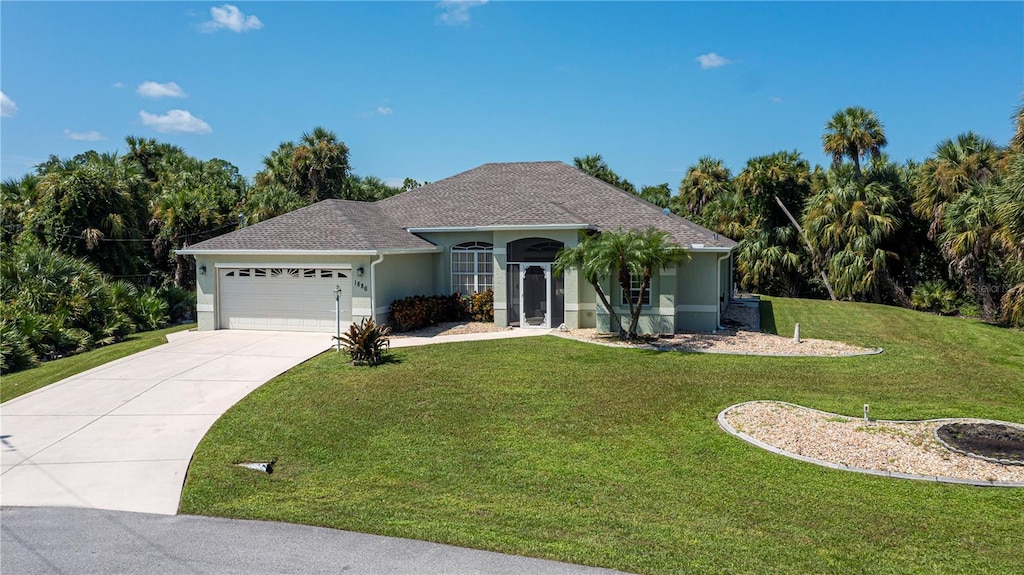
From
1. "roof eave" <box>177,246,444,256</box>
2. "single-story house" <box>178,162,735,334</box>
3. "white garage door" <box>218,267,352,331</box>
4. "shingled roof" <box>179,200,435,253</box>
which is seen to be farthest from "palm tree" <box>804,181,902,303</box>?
"white garage door" <box>218,267,352,331</box>

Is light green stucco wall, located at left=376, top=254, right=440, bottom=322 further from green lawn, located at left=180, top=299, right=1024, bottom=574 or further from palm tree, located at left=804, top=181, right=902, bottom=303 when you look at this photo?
palm tree, located at left=804, top=181, right=902, bottom=303

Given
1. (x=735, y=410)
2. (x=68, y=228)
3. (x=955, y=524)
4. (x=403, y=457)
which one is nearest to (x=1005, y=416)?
(x=735, y=410)

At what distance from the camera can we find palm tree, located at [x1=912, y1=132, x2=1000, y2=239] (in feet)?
86.7

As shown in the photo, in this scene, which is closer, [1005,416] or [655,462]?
[655,462]

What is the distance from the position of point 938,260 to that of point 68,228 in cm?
3989

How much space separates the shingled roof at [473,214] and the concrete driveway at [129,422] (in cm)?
381

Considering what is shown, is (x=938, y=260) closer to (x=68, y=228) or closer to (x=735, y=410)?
(x=735, y=410)

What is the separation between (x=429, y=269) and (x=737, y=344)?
418 inches

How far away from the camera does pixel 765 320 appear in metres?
22.9

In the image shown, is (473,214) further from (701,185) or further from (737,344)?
(701,185)

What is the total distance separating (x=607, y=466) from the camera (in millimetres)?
8695

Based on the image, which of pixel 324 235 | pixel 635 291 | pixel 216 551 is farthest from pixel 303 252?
pixel 216 551

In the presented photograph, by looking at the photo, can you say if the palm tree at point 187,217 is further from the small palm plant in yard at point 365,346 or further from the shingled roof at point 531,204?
the small palm plant in yard at point 365,346

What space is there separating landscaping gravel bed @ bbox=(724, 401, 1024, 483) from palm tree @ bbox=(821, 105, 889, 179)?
23918 millimetres
